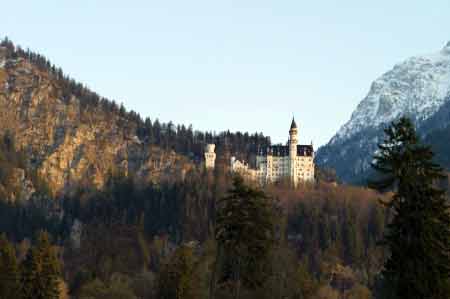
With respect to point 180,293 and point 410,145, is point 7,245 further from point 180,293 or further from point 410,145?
point 410,145

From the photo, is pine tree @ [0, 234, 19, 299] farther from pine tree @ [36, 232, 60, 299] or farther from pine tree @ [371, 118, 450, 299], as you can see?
pine tree @ [371, 118, 450, 299]

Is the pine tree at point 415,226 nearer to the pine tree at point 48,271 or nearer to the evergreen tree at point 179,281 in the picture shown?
the evergreen tree at point 179,281

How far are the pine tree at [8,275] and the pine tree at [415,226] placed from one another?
2329 inches

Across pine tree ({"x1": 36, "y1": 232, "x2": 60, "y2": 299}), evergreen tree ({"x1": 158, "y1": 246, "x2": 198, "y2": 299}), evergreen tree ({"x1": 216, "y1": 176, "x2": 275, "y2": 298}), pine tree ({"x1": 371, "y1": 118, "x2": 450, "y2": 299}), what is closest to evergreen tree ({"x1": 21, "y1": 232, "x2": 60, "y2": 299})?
pine tree ({"x1": 36, "y1": 232, "x2": 60, "y2": 299})

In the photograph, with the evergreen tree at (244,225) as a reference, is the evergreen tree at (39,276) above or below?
below

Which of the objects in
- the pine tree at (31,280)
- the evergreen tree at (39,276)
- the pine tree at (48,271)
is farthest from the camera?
the pine tree at (48,271)

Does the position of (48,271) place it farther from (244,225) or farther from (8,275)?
(244,225)

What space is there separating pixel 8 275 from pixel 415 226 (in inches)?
2508

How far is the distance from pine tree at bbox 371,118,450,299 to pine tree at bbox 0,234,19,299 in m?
59.2

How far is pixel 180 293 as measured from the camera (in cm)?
10156

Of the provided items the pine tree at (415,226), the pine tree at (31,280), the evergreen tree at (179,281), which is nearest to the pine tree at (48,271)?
the pine tree at (31,280)

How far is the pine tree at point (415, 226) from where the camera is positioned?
51.6 meters

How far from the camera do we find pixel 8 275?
3944 inches

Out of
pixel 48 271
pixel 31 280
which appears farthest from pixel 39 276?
pixel 48 271
